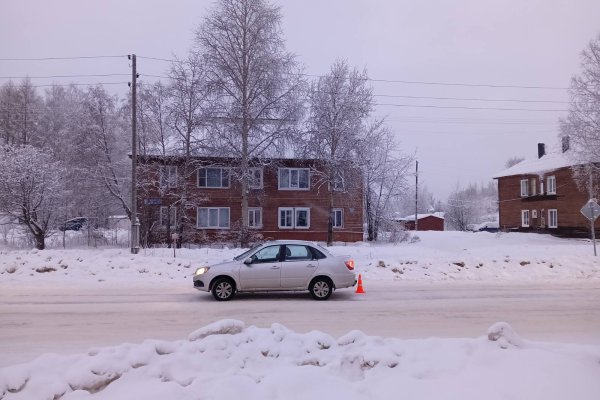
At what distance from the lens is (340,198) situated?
1404 inches

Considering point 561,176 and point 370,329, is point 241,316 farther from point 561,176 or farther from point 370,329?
point 561,176

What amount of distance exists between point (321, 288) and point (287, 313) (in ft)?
7.50

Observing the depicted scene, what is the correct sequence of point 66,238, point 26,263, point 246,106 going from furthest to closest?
point 66,238, point 246,106, point 26,263

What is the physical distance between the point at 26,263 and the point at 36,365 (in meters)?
15.1

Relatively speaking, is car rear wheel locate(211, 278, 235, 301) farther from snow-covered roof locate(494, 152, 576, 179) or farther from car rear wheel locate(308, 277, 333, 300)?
snow-covered roof locate(494, 152, 576, 179)

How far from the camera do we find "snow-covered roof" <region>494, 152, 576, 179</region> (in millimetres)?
44987

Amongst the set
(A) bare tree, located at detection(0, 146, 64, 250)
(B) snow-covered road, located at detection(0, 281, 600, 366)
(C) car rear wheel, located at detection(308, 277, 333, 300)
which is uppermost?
(A) bare tree, located at detection(0, 146, 64, 250)

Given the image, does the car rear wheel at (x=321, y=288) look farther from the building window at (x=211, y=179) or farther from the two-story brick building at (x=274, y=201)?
the building window at (x=211, y=179)

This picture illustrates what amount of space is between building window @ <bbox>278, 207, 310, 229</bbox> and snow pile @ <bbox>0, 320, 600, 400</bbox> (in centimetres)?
3102

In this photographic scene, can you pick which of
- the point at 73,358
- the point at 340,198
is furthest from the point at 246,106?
the point at 73,358

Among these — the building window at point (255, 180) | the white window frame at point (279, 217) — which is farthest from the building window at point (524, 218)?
the building window at point (255, 180)

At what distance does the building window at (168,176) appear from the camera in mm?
32656

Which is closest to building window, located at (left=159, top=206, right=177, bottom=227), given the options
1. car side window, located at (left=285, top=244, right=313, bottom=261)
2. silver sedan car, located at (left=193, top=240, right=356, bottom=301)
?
silver sedan car, located at (left=193, top=240, right=356, bottom=301)

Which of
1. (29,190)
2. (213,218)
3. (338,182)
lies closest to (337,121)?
(338,182)
